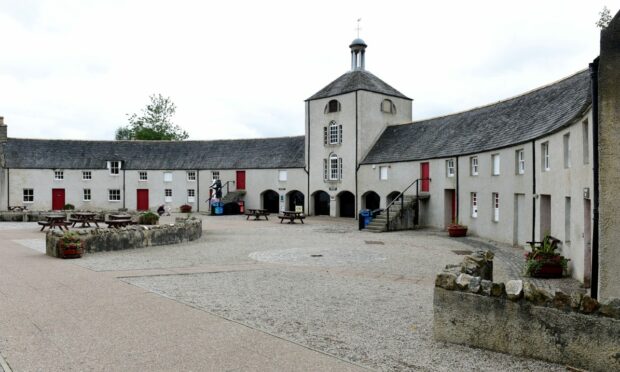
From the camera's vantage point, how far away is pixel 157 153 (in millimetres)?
46250

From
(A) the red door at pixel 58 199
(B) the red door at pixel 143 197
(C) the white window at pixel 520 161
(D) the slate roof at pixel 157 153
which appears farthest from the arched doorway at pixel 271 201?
(C) the white window at pixel 520 161

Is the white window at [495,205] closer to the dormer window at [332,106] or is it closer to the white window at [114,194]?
the dormer window at [332,106]

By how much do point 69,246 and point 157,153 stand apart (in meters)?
32.5

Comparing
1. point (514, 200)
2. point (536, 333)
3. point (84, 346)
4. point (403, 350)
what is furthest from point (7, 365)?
point (514, 200)

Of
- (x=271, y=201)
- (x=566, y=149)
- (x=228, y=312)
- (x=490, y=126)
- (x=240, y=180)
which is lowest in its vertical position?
(x=228, y=312)

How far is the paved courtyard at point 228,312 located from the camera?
6.23 meters

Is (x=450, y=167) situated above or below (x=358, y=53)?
below

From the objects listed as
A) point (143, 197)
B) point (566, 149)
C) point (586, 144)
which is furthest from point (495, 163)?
point (143, 197)

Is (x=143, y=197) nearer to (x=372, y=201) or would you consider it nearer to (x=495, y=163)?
(x=372, y=201)

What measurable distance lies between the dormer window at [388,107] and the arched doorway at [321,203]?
8451 mm

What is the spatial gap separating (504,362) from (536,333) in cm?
55

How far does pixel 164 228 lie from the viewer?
19203 mm

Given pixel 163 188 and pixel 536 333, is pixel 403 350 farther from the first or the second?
pixel 163 188

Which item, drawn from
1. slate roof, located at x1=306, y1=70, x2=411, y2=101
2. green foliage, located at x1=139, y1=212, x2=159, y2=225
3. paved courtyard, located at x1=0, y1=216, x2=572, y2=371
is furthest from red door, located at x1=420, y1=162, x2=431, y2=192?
green foliage, located at x1=139, y1=212, x2=159, y2=225
